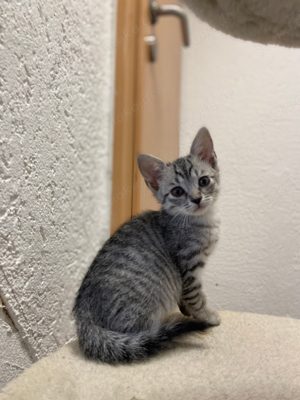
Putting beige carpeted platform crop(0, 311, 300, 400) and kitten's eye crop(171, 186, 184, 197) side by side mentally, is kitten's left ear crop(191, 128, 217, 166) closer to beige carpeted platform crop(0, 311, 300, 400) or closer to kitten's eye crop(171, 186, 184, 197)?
kitten's eye crop(171, 186, 184, 197)

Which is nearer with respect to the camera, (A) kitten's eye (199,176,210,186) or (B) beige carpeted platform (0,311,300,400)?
(B) beige carpeted platform (0,311,300,400)

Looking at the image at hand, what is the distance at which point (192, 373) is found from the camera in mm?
684

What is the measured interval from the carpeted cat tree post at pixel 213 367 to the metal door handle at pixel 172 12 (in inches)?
13.4

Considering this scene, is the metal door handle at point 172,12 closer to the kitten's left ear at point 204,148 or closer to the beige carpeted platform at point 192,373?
the kitten's left ear at point 204,148

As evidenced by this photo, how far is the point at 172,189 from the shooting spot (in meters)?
0.92

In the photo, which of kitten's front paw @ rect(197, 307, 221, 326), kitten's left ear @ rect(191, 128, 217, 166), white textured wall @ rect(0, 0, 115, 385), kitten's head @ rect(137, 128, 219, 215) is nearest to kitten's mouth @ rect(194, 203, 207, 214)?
kitten's head @ rect(137, 128, 219, 215)

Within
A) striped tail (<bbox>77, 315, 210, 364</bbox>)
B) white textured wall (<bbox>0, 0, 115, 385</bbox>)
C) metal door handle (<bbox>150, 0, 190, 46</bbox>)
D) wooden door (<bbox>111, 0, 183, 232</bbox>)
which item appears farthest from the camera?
wooden door (<bbox>111, 0, 183, 232</bbox>)

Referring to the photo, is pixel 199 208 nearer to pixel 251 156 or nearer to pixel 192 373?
pixel 251 156

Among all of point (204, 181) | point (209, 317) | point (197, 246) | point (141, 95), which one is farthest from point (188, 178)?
point (141, 95)

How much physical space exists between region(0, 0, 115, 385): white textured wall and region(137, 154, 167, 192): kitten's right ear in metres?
0.30

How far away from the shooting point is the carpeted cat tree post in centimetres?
61

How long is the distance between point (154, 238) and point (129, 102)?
0.63m

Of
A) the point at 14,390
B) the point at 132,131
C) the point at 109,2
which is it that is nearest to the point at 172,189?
the point at 132,131

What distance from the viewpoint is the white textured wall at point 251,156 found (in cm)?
89
